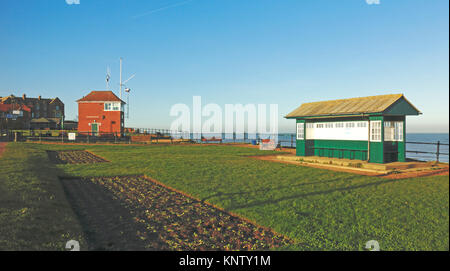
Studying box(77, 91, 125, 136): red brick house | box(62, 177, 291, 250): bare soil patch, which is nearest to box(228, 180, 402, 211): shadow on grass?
box(62, 177, 291, 250): bare soil patch

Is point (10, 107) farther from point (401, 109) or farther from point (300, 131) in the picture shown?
point (401, 109)

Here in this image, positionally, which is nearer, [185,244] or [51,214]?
[185,244]

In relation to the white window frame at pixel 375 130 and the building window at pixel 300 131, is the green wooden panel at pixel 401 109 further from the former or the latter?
the building window at pixel 300 131

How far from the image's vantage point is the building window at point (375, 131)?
14.8 metres

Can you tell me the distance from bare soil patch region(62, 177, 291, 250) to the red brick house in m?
38.0

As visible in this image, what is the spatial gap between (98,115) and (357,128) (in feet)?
132

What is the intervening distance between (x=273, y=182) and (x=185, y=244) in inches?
235

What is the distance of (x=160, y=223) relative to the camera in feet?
19.7

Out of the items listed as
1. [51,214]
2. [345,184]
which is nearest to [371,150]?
[345,184]

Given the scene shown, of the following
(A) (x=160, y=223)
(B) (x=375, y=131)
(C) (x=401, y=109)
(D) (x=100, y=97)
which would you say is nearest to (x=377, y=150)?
(B) (x=375, y=131)

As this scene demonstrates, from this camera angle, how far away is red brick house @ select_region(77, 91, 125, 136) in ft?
145
